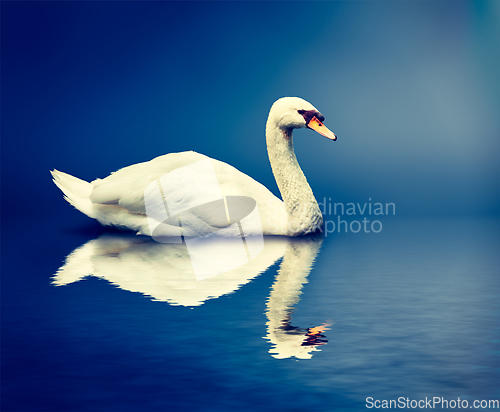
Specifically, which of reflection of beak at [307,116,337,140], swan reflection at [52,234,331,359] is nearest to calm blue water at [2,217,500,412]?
swan reflection at [52,234,331,359]

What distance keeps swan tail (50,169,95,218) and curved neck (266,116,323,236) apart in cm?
250

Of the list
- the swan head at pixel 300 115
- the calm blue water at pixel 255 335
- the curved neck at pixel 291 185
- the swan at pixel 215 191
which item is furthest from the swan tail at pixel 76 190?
the swan head at pixel 300 115

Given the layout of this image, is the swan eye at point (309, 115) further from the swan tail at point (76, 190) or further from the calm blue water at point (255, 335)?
the swan tail at point (76, 190)

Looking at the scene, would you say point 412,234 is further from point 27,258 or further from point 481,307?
point 27,258

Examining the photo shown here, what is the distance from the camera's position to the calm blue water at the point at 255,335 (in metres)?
2.75

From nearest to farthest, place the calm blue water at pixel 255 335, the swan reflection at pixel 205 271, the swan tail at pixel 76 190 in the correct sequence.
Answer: the calm blue water at pixel 255 335 < the swan reflection at pixel 205 271 < the swan tail at pixel 76 190

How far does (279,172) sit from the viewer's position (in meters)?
7.80

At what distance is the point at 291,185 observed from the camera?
301 inches

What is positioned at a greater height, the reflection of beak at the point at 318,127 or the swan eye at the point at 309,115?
the swan eye at the point at 309,115

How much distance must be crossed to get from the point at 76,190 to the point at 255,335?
5339 millimetres

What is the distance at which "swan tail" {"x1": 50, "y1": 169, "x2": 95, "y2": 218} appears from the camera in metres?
8.09

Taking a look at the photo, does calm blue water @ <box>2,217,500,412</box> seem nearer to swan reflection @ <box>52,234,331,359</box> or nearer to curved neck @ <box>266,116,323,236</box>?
swan reflection @ <box>52,234,331,359</box>

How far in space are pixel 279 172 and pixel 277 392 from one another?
5221 millimetres

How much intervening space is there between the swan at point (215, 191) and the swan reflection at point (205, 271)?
0.22 metres
